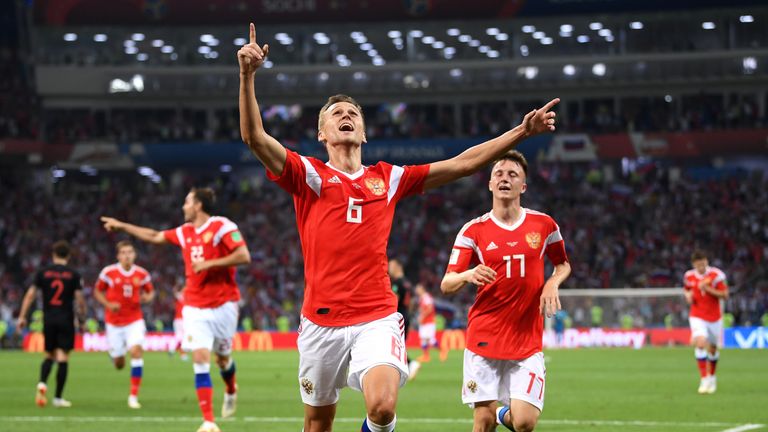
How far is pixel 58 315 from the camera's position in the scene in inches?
730

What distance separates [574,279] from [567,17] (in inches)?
595

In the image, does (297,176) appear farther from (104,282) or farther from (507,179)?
(104,282)

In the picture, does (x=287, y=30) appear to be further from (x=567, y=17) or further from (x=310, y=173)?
(x=310, y=173)

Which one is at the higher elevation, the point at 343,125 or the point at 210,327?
the point at 343,125

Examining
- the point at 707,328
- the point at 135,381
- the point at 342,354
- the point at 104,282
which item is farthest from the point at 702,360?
the point at 342,354

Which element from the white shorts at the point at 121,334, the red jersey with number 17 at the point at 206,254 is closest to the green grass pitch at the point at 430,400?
the white shorts at the point at 121,334

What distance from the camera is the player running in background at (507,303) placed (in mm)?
9781

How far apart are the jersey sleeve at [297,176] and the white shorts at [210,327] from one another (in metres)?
7.02

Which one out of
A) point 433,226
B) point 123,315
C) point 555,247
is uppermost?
point 433,226

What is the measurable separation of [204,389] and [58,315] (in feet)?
17.5

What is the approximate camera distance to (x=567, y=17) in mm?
57781

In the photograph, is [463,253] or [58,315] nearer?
[463,253]

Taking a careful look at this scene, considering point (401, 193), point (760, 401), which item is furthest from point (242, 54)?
point (760, 401)

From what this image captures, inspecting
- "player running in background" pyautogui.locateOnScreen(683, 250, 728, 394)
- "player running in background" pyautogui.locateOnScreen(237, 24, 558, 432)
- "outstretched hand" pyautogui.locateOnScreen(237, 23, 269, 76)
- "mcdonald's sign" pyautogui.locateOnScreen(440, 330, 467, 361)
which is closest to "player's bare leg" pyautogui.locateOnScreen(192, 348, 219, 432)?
"player running in background" pyautogui.locateOnScreen(237, 24, 558, 432)
